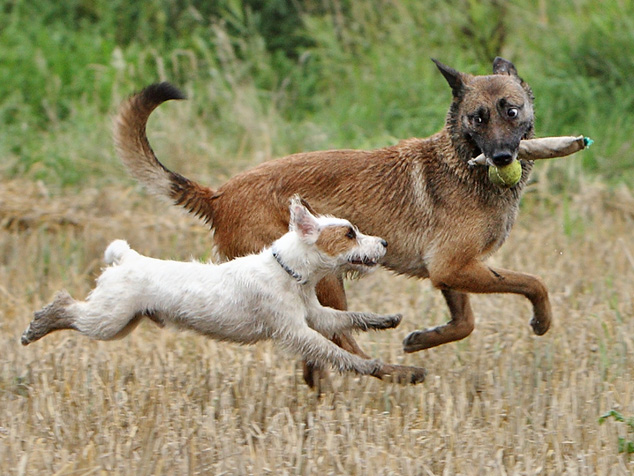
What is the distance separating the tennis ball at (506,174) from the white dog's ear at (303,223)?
1.00 meters

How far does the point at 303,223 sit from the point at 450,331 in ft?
4.06

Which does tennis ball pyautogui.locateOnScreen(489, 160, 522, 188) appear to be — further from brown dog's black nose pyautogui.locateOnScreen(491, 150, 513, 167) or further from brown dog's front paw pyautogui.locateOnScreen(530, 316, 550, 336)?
brown dog's front paw pyautogui.locateOnScreen(530, 316, 550, 336)

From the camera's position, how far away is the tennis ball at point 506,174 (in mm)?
5023

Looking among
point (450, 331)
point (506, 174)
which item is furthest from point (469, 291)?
point (506, 174)

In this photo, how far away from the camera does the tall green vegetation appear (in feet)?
29.8

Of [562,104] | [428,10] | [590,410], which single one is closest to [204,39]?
[428,10]

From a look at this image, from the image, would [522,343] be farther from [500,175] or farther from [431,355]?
[500,175]

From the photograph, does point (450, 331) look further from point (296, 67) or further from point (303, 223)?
point (296, 67)

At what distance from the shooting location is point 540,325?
542 centimetres

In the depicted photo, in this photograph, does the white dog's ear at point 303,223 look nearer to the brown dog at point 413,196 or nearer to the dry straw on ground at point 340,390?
the brown dog at point 413,196

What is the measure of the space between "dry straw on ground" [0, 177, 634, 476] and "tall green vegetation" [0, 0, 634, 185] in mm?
1861

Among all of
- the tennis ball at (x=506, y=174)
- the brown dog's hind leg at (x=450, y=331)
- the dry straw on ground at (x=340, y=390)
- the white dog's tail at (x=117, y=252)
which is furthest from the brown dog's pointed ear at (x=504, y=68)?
the white dog's tail at (x=117, y=252)

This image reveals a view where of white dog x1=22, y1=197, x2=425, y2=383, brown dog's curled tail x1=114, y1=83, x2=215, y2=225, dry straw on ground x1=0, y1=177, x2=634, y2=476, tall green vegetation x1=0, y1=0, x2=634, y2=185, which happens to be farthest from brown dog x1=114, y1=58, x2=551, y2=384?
tall green vegetation x1=0, y1=0, x2=634, y2=185

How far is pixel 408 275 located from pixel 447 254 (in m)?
0.36
